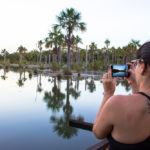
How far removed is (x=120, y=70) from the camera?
1.33 meters

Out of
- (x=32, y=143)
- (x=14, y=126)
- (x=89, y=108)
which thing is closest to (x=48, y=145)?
(x=32, y=143)

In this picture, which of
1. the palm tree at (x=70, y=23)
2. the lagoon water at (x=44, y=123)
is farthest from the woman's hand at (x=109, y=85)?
the palm tree at (x=70, y=23)

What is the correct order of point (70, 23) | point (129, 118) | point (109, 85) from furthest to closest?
point (70, 23), point (109, 85), point (129, 118)

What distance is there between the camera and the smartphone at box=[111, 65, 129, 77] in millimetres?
1308

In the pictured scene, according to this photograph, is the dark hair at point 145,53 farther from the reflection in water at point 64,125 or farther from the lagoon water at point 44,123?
the reflection in water at point 64,125

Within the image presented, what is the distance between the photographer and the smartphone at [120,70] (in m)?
1.31

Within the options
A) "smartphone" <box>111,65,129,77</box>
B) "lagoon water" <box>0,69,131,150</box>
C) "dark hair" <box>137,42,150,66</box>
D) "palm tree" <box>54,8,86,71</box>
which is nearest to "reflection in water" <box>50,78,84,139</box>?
"lagoon water" <box>0,69,131,150</box>

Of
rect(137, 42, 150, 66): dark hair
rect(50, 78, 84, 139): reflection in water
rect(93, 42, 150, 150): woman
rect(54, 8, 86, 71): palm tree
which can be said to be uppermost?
rect(54, 8, 86, 71): palm tree

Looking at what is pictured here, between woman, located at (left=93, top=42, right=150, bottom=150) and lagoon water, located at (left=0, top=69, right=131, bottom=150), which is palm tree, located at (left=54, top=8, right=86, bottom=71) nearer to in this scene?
lagoon water, located at (left=0, top=69, right=131, bottom=150)

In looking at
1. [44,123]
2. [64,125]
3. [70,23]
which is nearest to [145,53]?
[64,125]

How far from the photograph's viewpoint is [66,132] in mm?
7121

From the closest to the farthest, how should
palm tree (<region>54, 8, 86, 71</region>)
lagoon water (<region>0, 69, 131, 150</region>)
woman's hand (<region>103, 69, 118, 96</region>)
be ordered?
woman's hand (<region>103, 69, 118, 96</region>) < lagoon water (<region>0, 69, 131, 150</region>) < palm tree (<region>54, 8, 86, 71</region>)

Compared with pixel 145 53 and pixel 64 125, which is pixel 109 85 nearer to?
pixel 145 53

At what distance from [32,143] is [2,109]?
4.23 m
